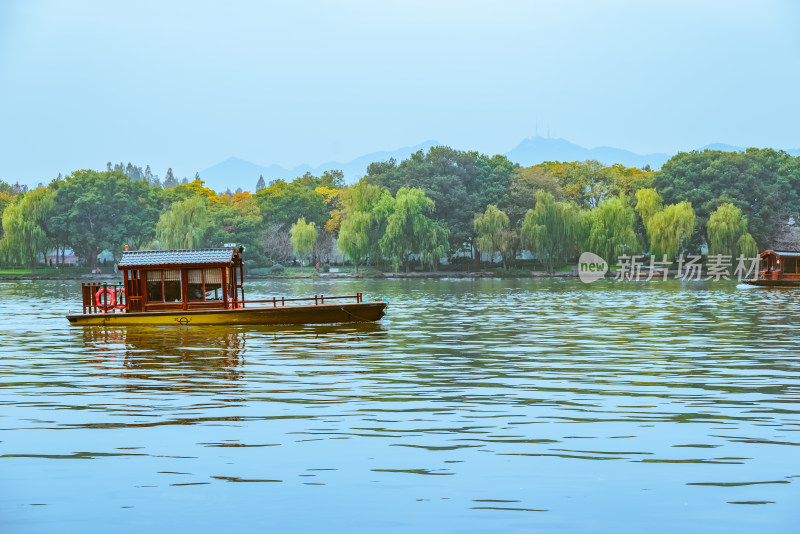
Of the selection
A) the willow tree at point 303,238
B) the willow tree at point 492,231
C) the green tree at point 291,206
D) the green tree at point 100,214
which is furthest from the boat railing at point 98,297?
the green tree at point 291,206

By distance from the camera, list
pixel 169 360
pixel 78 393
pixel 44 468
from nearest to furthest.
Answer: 1. pixel 44 468
2. pixel 78 393
3. pixel 169 360

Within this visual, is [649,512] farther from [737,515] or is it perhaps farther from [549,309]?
[549,309]

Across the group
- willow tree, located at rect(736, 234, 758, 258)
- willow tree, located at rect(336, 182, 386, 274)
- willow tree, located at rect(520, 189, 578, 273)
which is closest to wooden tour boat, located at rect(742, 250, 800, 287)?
willow tree, located at rect(736, 234, 758, 258)

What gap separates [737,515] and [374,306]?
22191mm

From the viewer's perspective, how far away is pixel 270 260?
97.7 metres

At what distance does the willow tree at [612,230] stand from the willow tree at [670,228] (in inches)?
66.9

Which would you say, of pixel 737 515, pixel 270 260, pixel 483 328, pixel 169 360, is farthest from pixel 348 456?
pixel 270 260

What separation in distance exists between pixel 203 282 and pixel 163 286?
1.28 m

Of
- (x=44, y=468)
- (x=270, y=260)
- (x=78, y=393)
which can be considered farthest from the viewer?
(x=270, y=260)

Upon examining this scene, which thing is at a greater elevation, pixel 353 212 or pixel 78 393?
pixel 353 212

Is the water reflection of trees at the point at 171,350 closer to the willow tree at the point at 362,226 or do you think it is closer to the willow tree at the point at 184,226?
the willow tree at the point at 362,226

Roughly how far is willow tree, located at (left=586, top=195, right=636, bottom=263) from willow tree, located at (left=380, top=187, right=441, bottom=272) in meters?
13.6

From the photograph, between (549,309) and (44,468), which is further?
(549,309)

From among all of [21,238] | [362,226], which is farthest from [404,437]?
[21,238]
